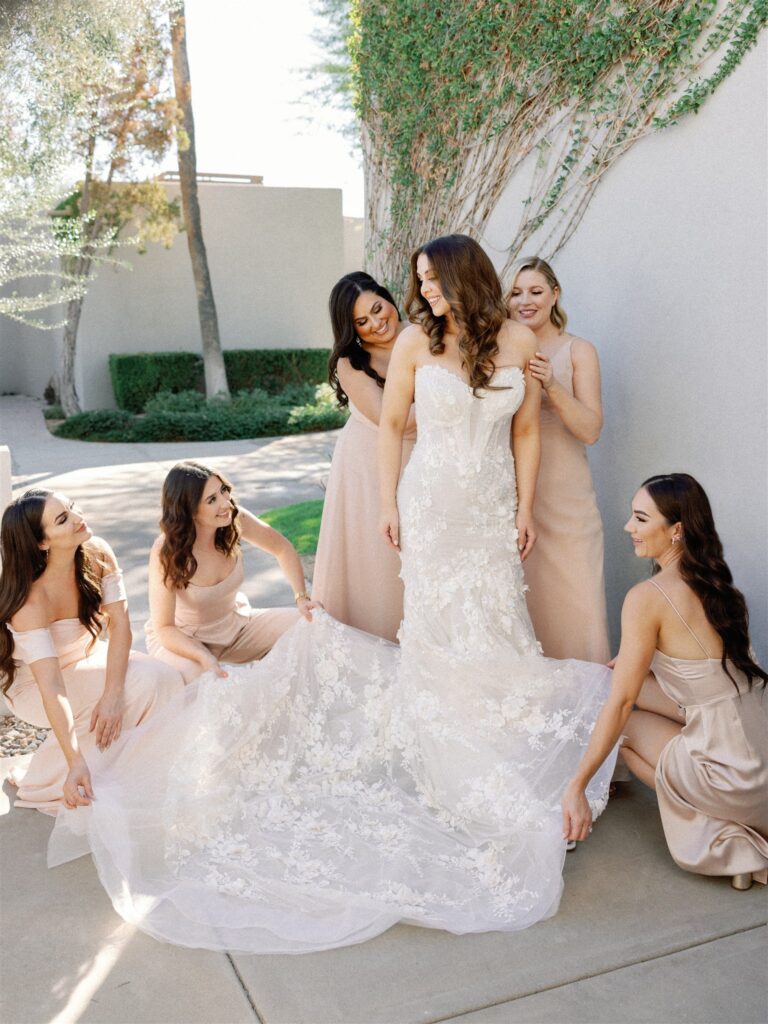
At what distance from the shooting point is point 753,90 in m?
3.39

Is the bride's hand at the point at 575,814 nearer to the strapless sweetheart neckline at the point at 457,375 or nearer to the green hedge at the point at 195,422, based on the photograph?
the strapless sweetheart neckline at the point at 457,375

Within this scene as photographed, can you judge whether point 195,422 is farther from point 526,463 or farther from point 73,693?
point 526,463

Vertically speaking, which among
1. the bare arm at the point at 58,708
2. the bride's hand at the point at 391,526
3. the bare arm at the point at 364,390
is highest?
the bare arm at the point at 364,390

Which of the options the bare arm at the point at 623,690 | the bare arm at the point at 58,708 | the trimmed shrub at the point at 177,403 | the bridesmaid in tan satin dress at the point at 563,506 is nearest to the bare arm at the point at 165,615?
the bare arm at the point at 58,708

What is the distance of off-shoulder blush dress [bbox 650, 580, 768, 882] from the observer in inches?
108

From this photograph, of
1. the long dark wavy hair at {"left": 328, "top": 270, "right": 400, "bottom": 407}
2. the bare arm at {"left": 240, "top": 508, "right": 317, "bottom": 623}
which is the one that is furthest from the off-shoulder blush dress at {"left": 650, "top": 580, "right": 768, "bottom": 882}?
the long dark wavy hair at {"left": 328, "top": 270, "right": 400, "bottom": 407}

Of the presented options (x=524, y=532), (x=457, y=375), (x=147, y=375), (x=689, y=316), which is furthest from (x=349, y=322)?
(x=147, y=375)

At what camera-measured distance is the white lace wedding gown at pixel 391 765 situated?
106 inches

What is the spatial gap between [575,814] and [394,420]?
1470 mm

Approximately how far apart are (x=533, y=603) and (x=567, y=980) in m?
1.67

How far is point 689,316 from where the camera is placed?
3.75 meters

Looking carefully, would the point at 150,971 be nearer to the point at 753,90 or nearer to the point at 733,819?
the point at 733,819

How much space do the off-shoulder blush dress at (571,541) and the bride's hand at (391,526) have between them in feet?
2.01

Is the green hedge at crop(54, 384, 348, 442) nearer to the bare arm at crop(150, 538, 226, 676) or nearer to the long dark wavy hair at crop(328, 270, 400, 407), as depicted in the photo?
the long dark wavy hair at crop(328, 270, 400, 407)
